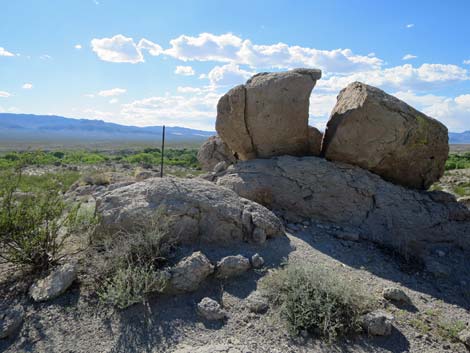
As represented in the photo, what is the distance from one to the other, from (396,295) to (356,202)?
2.65 m

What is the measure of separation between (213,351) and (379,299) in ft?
7.47

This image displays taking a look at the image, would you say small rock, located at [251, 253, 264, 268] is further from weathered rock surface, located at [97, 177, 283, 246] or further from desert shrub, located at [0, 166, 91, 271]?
desert shrub, located at [0, 166, 91, 271]

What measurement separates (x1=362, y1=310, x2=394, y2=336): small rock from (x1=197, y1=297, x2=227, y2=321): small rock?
151cm

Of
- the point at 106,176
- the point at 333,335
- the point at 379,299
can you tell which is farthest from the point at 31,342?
the point at 106,176

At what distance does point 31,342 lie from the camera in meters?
3.76

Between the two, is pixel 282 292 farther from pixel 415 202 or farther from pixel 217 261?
pixel 415 202

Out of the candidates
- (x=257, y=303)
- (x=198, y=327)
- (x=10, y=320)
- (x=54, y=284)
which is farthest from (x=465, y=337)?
(x=10, y=320)

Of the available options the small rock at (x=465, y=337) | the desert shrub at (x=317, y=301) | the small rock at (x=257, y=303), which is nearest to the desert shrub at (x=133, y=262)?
the small rock at (x=257, y=303)

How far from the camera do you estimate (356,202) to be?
23.5 feet

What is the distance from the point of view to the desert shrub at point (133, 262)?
4195mm

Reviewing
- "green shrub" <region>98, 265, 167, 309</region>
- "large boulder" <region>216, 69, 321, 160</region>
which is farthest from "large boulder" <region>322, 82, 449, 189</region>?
"green shrub" <region>98, 265, 167, 309</region>

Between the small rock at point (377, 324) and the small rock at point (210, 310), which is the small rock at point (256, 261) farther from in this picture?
the small rock at point (377, 324)

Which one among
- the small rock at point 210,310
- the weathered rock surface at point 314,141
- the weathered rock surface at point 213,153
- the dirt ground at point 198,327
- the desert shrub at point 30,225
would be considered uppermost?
the weathered rock surface at point 314,141

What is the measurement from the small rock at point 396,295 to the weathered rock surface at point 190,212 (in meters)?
1.77
